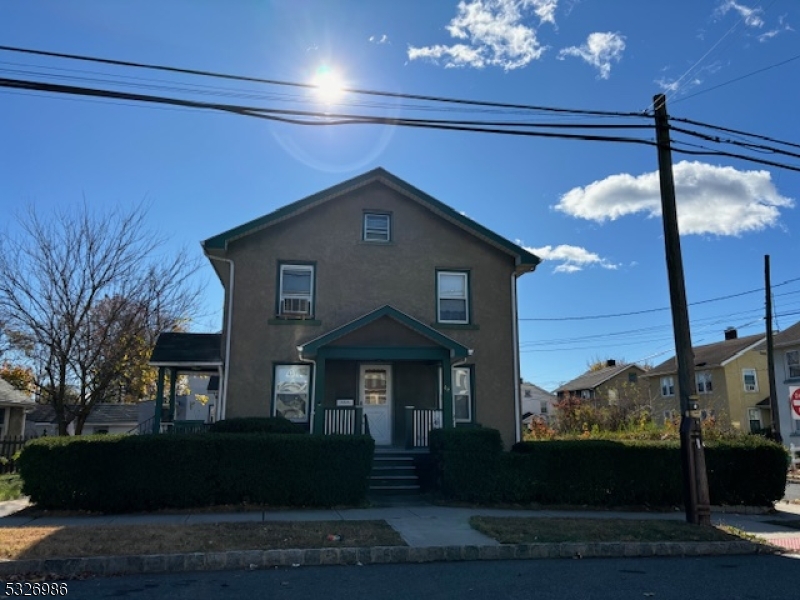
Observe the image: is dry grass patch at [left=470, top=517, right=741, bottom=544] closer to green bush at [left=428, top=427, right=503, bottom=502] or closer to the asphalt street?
the asphalt street

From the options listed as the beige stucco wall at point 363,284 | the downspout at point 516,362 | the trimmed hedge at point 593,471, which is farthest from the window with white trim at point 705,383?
the trimmed hedge at point 593,471

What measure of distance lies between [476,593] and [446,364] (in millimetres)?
9135

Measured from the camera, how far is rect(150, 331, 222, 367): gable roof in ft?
50.4

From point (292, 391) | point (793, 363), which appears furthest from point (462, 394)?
point (793, 363)

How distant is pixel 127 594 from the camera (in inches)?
245

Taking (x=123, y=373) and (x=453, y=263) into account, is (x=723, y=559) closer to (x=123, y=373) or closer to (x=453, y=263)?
(x=453, y=263)

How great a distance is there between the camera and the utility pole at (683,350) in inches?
411

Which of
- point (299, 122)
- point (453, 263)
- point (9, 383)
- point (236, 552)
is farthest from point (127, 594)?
point (9, 383)

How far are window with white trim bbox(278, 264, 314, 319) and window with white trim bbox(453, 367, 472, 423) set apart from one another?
171 inches

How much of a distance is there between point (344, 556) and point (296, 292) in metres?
9.59

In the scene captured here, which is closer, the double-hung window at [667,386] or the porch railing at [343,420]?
the porch railing at [343,420]

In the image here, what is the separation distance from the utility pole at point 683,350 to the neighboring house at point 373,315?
5.65 meters

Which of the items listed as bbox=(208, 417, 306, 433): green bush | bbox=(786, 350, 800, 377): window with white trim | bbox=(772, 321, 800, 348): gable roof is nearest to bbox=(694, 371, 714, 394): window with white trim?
bbox=(772, 321, 800, 348): gable roof

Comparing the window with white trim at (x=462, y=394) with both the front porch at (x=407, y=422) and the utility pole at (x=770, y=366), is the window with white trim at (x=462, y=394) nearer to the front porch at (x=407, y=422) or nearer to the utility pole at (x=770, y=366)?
the front porch at (x=407, y=422)
